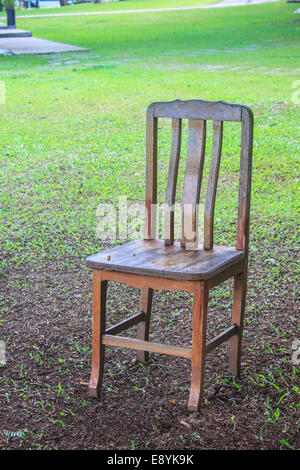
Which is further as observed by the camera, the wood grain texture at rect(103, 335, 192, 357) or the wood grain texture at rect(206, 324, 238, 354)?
the wood grain texture at rect(206, 324, 238, 354)

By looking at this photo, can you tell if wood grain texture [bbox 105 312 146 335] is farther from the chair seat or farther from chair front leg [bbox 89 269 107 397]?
the chair seat

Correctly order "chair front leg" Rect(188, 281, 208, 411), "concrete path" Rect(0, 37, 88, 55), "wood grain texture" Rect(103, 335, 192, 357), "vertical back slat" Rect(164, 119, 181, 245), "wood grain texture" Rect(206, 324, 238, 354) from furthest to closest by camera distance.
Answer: "concrete path" Rect(0, 37, 88, 55) → "vertical back slat" Rect(164, 119, 181, 245) → "wood grain texture" Rect(206, 324, 238, 354) → "wood grain texture" Rect(103, 335, 192, 357) → "chair front leg" Rect(188, 281, 208, 411)

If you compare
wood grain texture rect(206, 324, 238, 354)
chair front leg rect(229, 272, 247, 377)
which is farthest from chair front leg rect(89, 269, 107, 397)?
chair front leg rect(229, 272, 247, 377)

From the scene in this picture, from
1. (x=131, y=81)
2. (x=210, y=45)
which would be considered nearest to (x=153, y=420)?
(x=131, y=81)

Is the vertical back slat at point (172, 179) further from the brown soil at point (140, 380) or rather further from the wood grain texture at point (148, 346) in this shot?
the brown soil at point (140, 380)

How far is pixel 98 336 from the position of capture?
350 centimetres

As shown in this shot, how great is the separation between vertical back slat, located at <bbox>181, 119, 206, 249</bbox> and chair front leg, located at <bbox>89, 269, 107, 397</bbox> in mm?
487

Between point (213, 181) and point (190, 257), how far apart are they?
38 centimetres

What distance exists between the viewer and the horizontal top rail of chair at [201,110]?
3328mm

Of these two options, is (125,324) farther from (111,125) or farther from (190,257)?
(111,125)

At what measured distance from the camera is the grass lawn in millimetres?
3312

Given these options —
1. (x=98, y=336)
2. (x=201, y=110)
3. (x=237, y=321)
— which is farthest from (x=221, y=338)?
(x=201, y=110)

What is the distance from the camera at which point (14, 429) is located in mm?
3305
